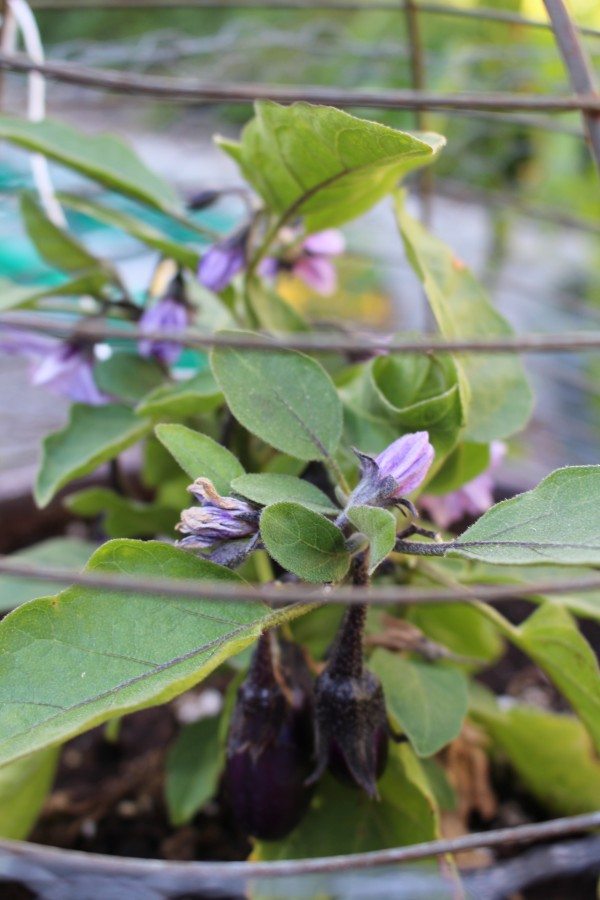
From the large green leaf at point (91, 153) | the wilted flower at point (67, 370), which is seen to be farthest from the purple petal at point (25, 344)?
the large green leaf at point (91, 153)

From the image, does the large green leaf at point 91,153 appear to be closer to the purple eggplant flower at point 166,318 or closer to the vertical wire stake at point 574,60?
the purple eggplant flower at point 166,318

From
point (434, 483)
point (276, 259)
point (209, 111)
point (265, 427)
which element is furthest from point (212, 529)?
point (209, 111)

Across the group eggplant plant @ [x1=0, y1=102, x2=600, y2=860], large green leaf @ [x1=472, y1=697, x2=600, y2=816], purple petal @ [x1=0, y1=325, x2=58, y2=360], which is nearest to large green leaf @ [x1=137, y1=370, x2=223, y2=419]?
eggplant plant @ [x1=0, y1=102, x2=600, y2=860]

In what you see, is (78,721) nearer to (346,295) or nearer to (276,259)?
(276,259)

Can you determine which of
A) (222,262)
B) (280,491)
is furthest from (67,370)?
(280,491)

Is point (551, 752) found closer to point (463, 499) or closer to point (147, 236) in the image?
point (463, 499)

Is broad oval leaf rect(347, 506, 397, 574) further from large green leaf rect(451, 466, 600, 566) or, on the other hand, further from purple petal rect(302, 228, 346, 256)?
purple petal rect(302, 228, 346, 256)
